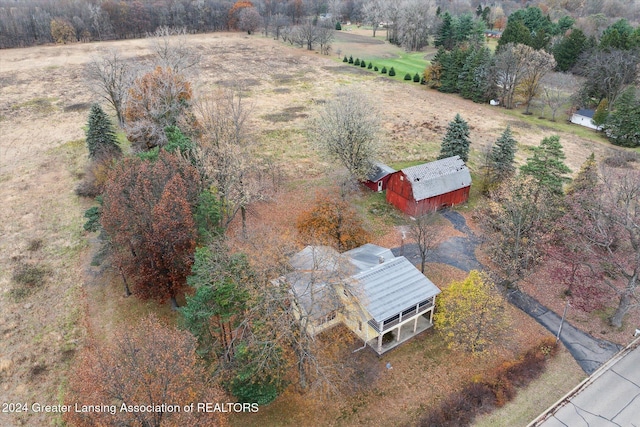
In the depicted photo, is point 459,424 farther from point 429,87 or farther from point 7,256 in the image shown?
point 429,87

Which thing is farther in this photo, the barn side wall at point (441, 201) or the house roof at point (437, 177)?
the barn side wall at point (441, 201)

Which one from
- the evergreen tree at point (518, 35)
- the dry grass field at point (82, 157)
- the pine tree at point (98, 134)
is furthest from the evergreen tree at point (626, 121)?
the pine tree at point (98, 134)

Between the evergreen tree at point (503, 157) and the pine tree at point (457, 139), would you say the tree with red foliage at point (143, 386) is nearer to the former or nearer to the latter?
the evergreen tree at point (503, 157)

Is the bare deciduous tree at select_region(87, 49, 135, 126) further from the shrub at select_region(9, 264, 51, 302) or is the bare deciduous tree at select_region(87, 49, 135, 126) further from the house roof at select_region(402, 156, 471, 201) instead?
the house roof at select_region(402, 156, 471, 201)

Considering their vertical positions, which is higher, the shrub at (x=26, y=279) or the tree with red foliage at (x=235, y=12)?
the tree with red foliage at (x=235, y=12)

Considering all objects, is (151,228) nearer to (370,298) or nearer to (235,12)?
(370,298)

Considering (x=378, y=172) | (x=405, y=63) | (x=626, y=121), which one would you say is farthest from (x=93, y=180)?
(x=405, y=63)

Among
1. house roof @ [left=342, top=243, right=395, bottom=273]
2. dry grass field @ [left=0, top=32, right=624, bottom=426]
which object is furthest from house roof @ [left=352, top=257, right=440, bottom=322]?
dry grass field @ [left=0, top=32, right=624, bottom=426]
